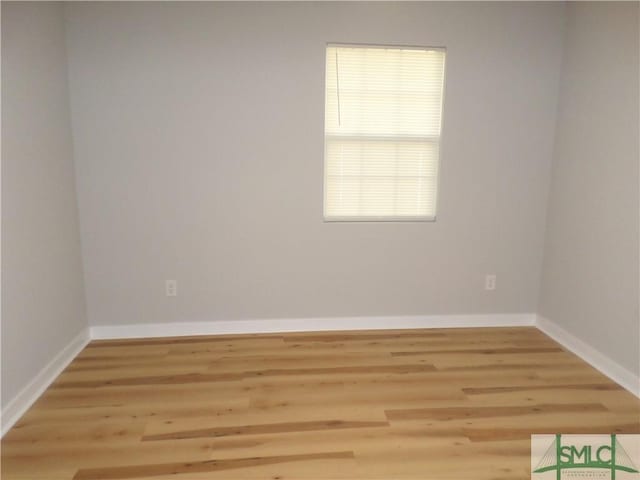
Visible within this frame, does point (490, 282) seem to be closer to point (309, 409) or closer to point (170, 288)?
point (309, 409)

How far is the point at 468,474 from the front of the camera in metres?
A: 1.73

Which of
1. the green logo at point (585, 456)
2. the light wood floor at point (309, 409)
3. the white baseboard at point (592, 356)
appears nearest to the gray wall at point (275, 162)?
the white baseboard at point (592, 356)

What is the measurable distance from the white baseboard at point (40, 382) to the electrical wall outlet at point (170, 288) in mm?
637

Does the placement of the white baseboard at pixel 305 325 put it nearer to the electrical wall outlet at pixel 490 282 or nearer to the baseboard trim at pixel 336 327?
the baseboard trim at pixel 336 327

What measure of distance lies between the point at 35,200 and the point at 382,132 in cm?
229

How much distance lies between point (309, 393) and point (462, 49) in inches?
102

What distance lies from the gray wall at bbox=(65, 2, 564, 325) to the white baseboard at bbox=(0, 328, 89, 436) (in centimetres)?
26

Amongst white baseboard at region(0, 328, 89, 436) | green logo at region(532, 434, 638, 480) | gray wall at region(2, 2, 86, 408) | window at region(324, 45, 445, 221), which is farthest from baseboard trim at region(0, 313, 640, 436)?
window at region(324, 45, 445, 221)

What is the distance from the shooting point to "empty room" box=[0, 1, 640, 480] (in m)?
2.17

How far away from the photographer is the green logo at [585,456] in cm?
179

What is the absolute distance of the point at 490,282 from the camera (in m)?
3.31

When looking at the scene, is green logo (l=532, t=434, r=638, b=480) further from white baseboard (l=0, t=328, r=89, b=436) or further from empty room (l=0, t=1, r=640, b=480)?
white baseboard (l=0, t=328, r=89, b=436)

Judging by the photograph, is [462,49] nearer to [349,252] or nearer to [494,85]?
[494,85]

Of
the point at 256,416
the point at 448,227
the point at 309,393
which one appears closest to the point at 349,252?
the point at 448,227
